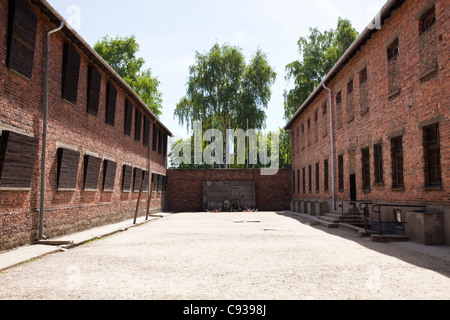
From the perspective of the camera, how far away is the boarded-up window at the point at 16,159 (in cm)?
937

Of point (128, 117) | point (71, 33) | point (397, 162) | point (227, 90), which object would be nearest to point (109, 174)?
point (128, 117)

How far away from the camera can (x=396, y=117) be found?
44.5 ft

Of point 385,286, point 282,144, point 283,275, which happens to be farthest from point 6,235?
point 282,144

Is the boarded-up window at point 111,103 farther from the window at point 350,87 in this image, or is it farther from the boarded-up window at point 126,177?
the window at point 350,87

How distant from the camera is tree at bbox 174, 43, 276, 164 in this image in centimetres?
3897

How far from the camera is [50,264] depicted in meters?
7.87

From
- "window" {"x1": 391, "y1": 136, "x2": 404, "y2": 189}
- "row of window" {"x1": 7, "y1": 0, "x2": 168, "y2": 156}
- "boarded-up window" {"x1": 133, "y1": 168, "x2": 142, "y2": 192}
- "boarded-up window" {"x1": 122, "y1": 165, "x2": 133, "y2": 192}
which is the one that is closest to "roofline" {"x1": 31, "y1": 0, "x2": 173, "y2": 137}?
"row of window" {"x1": 7, "y1": 0, "x2": 168, "y2": 156}

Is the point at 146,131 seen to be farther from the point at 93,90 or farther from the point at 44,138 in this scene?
the point at 44,138

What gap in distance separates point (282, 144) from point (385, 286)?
70958mm

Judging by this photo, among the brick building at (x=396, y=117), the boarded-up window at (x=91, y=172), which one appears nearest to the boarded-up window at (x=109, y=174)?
the boarded-up window at (x=91, y=172)

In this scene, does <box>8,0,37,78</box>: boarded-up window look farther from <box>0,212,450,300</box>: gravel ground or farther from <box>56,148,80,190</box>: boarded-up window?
<box>0,212,450,300</box>: gravel ground

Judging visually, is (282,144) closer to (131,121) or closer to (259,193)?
(259,193)

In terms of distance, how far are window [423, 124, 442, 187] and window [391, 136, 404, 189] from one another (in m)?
1.82

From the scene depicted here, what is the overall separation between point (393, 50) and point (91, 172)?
39.2 ft
